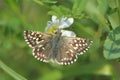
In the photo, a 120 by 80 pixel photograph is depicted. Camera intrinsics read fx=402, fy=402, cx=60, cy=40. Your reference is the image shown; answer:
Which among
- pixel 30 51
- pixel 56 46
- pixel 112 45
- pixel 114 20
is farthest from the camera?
pixel 30 51

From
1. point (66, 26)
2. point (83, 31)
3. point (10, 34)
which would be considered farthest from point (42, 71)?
point (66, 26)

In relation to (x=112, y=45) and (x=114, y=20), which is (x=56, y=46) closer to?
(x=112, y=45)

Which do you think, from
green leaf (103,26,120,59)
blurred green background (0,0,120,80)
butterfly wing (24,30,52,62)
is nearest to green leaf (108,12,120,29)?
blurred green background (0,0,120,80)

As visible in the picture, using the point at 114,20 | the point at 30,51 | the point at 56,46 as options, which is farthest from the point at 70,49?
the point at 30,51

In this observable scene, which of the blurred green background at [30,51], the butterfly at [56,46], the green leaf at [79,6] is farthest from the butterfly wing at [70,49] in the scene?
the blurred green background at [30,51]

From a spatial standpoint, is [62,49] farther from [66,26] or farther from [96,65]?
[96,65]

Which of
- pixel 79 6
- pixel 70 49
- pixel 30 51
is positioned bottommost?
pixel 30 51

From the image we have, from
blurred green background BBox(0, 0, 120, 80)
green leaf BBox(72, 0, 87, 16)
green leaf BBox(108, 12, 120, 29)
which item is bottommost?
blurred green background BBox(0, 0, 120, 80)

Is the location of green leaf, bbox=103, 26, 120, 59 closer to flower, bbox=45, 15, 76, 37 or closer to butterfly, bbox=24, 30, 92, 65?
butterfly, bbox=24, 30, 92, 65
